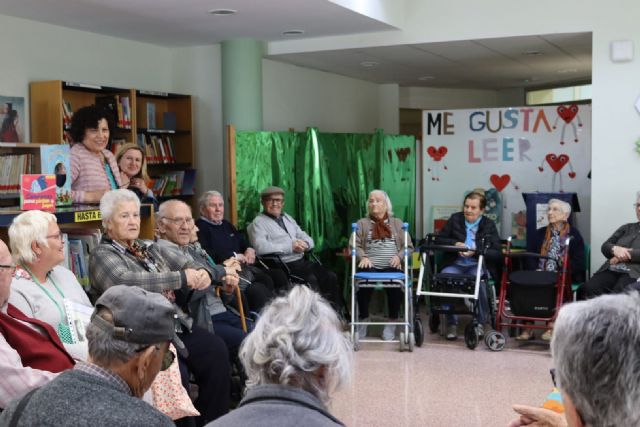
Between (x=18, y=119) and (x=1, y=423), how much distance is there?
5121 mm

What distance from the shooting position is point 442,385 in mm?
5629

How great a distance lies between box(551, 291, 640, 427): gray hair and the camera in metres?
1.55

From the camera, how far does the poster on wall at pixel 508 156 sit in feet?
26.4

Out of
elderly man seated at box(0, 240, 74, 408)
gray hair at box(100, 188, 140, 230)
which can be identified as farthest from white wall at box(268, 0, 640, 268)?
elderly man seated at box(0, 240, 74, 408)

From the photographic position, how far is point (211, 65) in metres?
8.34

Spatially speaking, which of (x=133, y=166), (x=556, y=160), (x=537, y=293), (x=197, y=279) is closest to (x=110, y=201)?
(x=197, y=279)

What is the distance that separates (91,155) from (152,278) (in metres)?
1.55

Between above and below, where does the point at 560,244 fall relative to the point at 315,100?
below

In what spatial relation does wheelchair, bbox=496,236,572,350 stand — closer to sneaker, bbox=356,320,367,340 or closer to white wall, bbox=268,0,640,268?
white wall, bbox=268,0,640,268

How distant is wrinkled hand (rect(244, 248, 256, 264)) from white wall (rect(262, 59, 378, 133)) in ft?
8.13

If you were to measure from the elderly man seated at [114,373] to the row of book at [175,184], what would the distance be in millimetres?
5637

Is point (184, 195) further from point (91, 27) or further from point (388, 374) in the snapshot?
point (388, 374)

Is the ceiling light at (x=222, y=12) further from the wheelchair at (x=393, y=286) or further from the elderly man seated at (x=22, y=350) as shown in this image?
the elderly man seated at (x=22, y=350)

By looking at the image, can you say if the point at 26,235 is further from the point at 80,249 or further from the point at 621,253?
the point at 621,253
